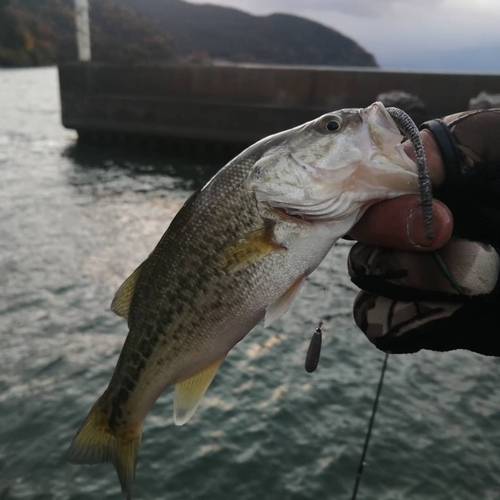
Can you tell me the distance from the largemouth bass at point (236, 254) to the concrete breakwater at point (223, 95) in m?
19.4

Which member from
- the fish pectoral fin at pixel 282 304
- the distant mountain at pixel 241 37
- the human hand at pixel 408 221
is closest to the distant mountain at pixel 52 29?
the distant mountain at pixel 241 37

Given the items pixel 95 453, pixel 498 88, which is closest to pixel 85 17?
pixel 498 88

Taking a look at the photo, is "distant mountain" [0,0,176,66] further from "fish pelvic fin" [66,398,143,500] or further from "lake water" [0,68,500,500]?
"fish pelvic fin" [66,398,143,500]

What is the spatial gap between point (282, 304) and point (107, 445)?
4.81 feet

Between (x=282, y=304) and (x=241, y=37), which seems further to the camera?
(x=241, y=37)

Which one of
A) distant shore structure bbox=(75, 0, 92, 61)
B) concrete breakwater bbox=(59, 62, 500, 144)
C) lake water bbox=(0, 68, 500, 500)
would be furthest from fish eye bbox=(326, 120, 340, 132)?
distant shore structure bbox=(75, 0, 92, 61)

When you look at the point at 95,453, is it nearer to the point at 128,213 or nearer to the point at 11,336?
the point at 11,336

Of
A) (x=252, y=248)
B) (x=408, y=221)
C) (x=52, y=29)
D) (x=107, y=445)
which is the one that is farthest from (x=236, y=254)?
(x=52, y=29)

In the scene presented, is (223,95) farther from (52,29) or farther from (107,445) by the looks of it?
(52,29)

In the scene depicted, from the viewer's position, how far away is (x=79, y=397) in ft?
24.6

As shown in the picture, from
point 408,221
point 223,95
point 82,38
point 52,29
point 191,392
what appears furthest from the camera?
point 52,29

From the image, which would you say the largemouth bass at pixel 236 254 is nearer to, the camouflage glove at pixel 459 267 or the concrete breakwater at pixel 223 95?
the camouflage glove at pixel 459 267

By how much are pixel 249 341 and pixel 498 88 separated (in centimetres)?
1565

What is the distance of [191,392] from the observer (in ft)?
10.4
